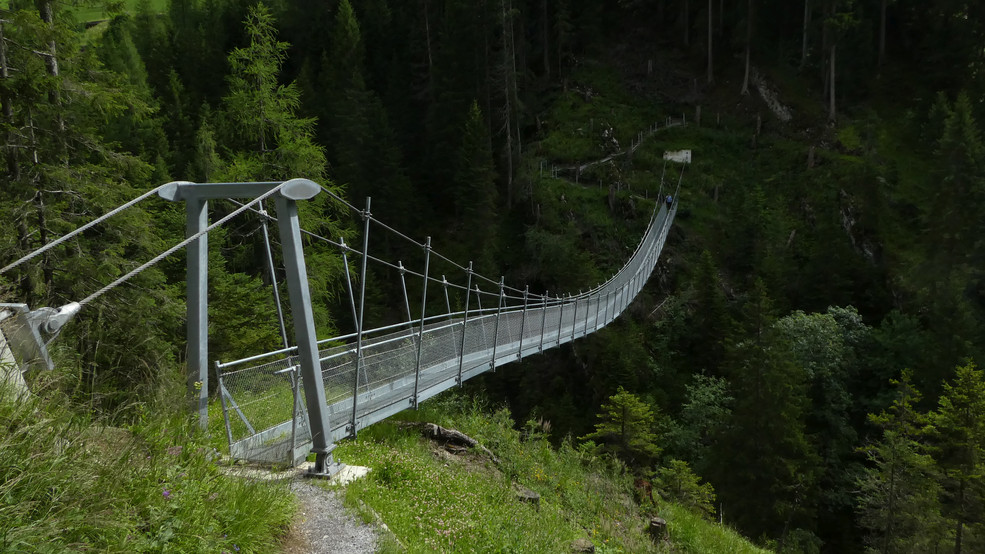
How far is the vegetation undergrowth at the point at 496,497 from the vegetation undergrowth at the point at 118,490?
30.9 inches

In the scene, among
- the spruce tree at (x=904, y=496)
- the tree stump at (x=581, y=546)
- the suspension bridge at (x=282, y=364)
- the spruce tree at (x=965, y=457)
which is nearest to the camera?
the suspension bridge at (x=282, y=364)

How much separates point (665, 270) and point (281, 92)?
1390 centimetres

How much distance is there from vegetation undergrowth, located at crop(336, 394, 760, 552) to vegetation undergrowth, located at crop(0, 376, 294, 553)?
Result: 2.57ft

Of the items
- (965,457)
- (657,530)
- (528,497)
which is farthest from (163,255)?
(965,457)

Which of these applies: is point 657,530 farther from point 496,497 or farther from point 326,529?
Result: point 326,529

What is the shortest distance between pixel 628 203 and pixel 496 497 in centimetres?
1872

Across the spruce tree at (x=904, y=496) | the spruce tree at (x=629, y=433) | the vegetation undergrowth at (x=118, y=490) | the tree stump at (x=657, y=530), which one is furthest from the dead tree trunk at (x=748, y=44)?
the vegetation undergrowth at (x=118, y=490)

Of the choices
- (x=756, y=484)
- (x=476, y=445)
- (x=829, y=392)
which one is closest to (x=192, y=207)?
(x=476, y=445)

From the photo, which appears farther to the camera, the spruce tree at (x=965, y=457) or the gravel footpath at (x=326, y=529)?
the spruce tree at (x=965, y=457)

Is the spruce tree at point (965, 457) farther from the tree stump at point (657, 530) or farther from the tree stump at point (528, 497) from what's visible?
the tree stump at point (528, 497)

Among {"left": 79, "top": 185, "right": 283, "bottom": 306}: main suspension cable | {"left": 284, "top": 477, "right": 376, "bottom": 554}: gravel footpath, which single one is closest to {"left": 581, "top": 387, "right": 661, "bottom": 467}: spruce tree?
{"left": 284, "top": 477, "right": 376, "bottom": 554}: gravel footpath

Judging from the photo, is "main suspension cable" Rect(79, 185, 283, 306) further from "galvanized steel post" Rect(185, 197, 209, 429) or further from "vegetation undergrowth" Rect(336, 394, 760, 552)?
"vegetation undergrowth" Rect(336, 394, 760, 552)

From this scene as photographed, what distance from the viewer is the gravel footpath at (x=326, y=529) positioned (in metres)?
2.66

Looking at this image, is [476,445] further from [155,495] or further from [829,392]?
[829,392]
